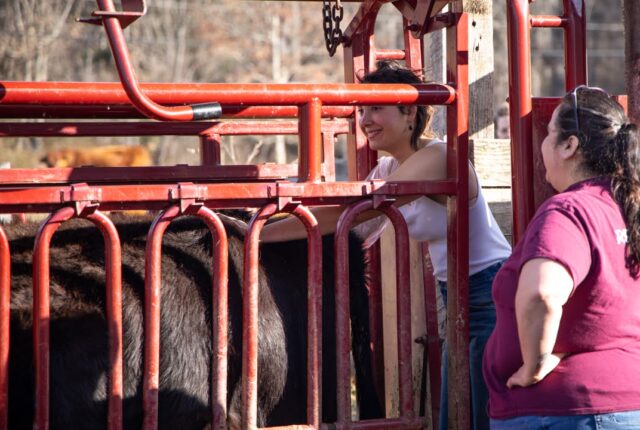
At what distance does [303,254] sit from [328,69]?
29726mm

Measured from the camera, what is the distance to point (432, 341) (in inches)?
124

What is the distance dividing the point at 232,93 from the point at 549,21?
49.1 inches

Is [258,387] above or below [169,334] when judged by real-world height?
below

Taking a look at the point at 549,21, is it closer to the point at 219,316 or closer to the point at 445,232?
the point at 445,232

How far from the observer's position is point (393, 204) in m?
2.87

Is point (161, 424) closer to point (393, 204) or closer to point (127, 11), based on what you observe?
point (393, 204)

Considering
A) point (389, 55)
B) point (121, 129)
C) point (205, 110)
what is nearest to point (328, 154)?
point (389, 55)

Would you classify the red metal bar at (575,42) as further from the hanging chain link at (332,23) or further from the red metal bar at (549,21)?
the hanging chain link at (332,23)

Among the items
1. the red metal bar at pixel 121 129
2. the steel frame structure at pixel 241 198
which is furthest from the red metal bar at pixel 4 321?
the red metal bar at pixel 121 129

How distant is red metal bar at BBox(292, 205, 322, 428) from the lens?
2.73 meters

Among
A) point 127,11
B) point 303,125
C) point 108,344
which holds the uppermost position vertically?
point 127,11

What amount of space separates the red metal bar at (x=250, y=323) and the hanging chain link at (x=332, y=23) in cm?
129

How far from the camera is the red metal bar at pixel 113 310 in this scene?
2547mm

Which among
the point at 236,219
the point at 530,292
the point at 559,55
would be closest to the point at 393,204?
the point at 236,219
